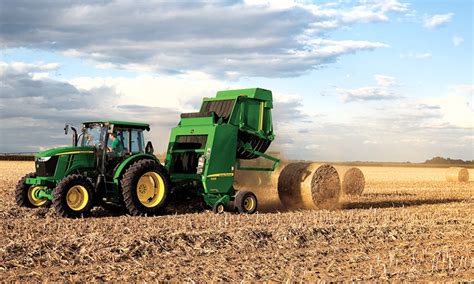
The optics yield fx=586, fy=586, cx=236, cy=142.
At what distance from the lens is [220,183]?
43.2 ft

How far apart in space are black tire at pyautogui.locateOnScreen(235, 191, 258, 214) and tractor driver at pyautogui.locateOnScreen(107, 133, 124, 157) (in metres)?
2.78

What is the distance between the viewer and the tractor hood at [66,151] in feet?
39.9

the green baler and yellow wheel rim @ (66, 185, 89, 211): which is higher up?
the green baler

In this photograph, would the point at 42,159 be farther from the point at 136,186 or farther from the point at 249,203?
the point at 249,203

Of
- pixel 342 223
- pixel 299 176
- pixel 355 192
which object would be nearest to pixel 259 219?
pixel 342 223

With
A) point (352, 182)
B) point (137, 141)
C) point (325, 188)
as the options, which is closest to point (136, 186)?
point (137, 141)

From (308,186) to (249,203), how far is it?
177 centimetres

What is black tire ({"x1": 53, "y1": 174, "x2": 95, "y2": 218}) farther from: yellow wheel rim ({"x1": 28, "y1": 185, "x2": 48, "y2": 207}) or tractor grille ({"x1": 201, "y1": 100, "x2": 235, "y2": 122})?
tractor grille ({"x1": 201, "y1": 100, "x2": 235, "y2": 122})

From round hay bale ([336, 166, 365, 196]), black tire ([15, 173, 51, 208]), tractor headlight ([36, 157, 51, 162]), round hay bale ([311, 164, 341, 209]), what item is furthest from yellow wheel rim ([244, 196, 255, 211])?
round hay bale ([336, 166, 365, 196])

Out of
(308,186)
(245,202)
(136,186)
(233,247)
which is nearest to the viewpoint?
(233,247)

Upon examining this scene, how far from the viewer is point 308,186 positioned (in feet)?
46.9

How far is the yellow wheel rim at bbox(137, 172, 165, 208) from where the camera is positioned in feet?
40.4

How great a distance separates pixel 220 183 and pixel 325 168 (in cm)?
303

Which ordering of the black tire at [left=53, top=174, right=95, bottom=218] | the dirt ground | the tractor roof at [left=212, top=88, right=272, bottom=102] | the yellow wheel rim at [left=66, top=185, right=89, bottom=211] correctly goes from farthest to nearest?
1. the tractor roof at [left=212, top=88, right=272, bottom=102]
2. the yellow wheel rim at [left=66, top=185, right=89, bottom=211]
3. the black tire at [left=53, top=174, right=95, bottom=218]
4. the dirt ground
